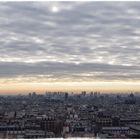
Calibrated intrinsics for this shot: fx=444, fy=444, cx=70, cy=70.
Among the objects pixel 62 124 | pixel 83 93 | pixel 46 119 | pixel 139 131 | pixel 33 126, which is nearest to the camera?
pixel 139 131

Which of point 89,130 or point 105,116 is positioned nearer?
point 89,130

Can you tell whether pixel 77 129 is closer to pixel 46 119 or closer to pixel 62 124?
pixel 62 124

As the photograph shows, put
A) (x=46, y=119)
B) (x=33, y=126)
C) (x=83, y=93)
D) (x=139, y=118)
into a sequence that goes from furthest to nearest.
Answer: (x=83, y=93) < (x=139, y=118) < (x=46, y=119) < (x=33, y=126)

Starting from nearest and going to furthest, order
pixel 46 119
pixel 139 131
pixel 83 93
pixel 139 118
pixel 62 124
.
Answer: pixel 139 131
pixel 62 124
pixel 46 119
pixel 139 118
pixel 83 93

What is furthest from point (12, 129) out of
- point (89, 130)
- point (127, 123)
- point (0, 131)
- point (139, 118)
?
point (139, 118)

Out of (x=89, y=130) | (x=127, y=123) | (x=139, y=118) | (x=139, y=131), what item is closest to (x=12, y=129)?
(x=89, y=130)

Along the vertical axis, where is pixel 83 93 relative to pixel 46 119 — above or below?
above

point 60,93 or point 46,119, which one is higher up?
point 60,93

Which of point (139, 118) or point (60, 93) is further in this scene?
point (60, 93)

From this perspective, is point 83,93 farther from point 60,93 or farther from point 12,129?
point 12,129
